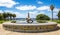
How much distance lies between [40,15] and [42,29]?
84.2ft

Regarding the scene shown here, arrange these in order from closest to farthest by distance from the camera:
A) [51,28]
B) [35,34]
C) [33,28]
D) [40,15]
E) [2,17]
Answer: [35,34]
[33,28]
[51,28]
[40,15]
[2,17]

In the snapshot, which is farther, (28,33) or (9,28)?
(9,28)

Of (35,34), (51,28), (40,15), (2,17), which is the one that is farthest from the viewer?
(2,17)

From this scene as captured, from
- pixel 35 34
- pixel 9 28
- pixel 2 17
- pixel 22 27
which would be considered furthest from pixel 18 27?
pixel 2 17

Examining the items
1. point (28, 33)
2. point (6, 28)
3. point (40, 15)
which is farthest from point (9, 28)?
point (40, 15)

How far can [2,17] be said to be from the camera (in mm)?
55688

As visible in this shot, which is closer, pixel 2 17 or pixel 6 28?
pixel 6 28

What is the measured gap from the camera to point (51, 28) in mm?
16484

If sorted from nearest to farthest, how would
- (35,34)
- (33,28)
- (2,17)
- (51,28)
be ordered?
1. (35,34)
2. (33,28)
3. (51,28)
4. (2,17)

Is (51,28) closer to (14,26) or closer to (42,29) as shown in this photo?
(42,29)

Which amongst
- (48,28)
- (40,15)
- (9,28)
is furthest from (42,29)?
(40,15)

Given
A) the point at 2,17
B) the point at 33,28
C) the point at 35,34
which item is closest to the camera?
the point at 35,34

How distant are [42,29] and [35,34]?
1977 mm

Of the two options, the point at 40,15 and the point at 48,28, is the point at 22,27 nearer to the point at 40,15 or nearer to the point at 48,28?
the point at 48,28
